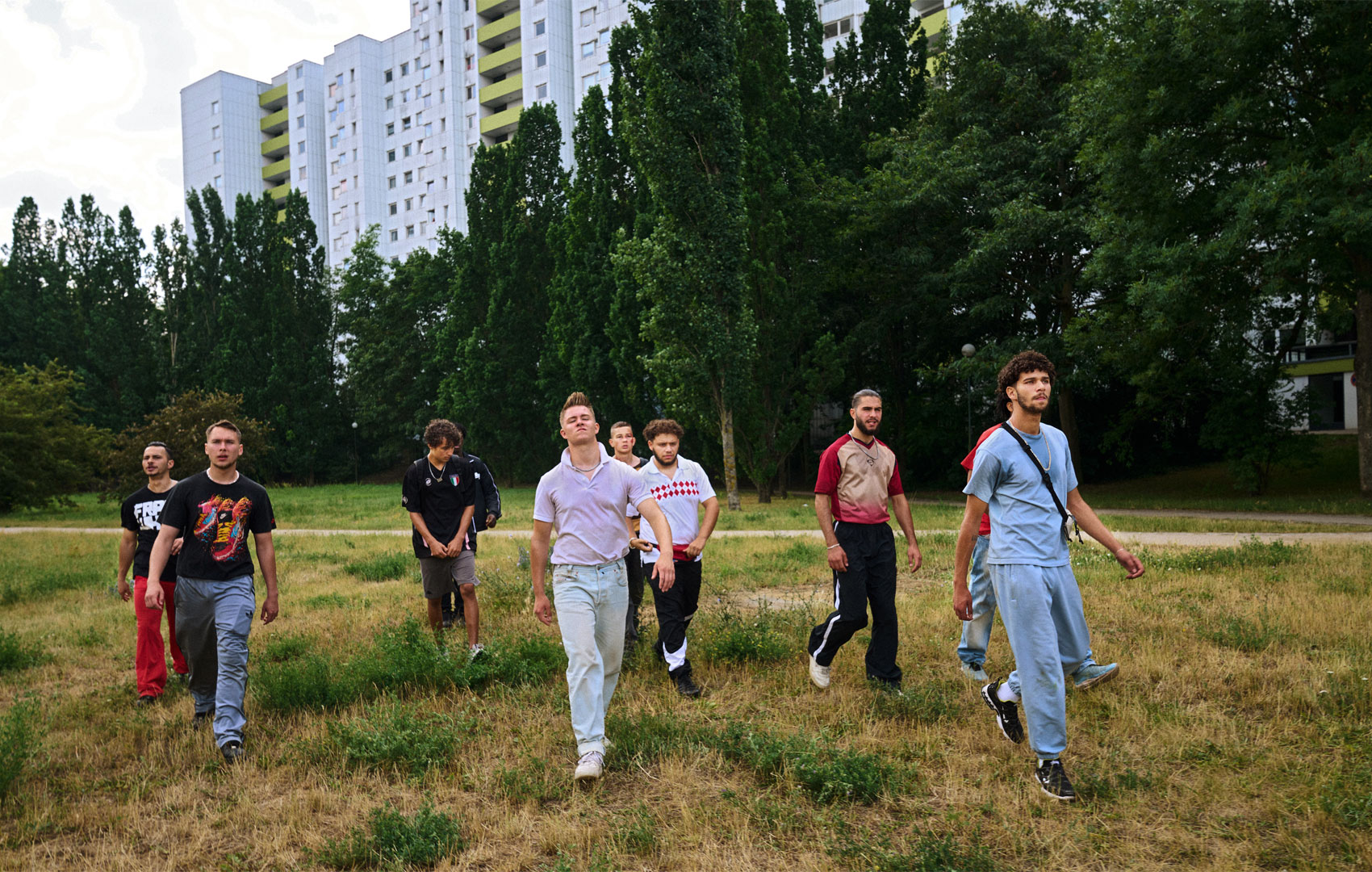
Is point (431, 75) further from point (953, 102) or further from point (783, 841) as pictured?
point (783, 841)

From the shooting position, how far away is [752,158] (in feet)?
87.5

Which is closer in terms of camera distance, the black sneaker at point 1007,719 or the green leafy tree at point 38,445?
the black sneaker at point 1007,719

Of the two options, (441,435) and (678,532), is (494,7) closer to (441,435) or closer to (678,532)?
(441,435)

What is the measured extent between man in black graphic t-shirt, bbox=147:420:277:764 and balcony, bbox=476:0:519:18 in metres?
66.6

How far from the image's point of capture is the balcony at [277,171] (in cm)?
7900

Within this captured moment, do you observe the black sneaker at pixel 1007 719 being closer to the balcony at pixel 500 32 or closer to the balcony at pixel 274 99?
the balcony at pixel 500 32

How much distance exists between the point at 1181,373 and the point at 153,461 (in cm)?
2341

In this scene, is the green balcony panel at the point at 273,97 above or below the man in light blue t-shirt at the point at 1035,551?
above

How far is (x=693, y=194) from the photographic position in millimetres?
23156

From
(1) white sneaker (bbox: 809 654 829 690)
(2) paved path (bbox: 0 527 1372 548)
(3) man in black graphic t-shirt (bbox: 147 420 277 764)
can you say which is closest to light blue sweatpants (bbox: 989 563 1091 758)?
(1) white sneaker (bbox: 809 654 829 690)

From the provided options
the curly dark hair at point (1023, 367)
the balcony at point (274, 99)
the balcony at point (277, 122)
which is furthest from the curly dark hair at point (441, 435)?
the balcony at point (274, 99)

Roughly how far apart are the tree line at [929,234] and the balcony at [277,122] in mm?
46746

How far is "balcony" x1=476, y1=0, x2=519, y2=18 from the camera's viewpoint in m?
64.4

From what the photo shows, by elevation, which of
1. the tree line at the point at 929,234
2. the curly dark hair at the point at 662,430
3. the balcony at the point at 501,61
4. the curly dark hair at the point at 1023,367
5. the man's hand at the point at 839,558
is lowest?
the man's hand at the point at 839,558
